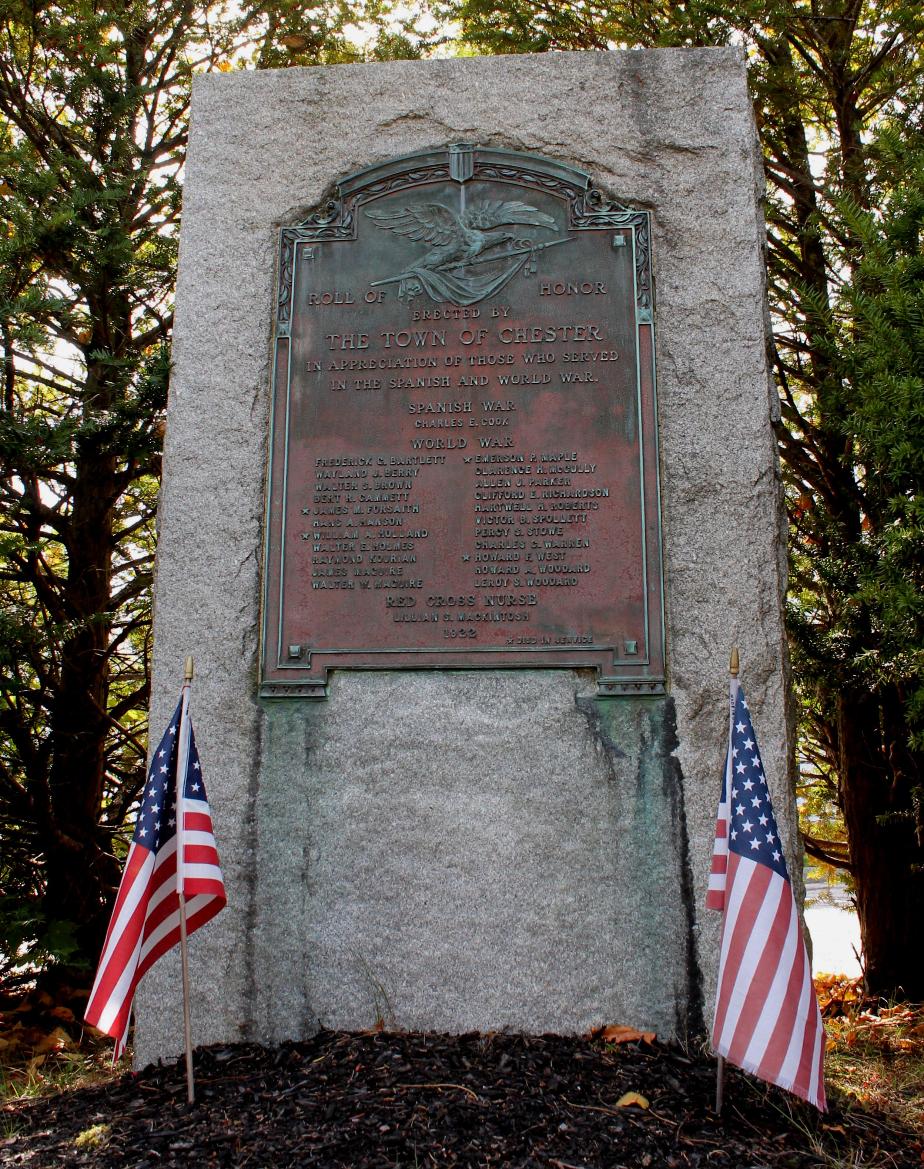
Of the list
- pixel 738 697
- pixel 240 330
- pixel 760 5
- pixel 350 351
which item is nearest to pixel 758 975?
pixel 738 697

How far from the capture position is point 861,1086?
13.9 ft

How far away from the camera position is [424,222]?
194 inches

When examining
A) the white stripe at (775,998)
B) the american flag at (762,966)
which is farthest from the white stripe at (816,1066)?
the white stripe at (775,998)

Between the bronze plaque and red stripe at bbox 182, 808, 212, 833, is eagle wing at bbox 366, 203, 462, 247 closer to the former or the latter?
the bronze plaque

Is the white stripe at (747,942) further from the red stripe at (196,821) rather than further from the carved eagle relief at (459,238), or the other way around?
the carved eagle relief at (459,238)

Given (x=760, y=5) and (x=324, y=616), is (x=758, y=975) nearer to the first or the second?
(x=324, y=616)

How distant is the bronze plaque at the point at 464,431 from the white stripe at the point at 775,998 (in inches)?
46.2

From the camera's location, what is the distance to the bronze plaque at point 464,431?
4449 mm

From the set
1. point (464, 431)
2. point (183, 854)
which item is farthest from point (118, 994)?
point (464, 431)

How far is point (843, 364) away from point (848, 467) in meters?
1.29

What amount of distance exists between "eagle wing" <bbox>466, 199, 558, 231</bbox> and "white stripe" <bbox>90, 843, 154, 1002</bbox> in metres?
3.16

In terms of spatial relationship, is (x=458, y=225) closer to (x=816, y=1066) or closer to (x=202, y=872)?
(x=202, y=872)

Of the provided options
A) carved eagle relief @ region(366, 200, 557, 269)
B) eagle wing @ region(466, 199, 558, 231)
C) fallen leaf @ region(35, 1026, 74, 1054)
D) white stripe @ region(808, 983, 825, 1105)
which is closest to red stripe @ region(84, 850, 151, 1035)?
fallen leaf @ region(35, 1026, 74, 1054)

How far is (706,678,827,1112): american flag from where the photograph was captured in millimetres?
3340
